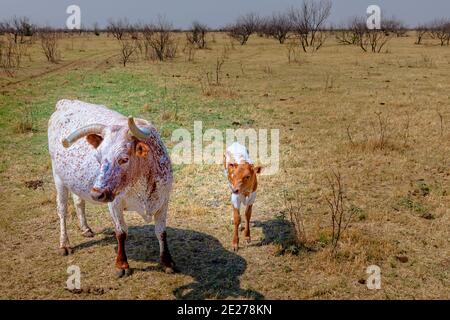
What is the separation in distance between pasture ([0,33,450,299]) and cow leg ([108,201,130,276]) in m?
0.18

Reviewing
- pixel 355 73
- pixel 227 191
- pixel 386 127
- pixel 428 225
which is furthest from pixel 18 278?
pixel 355 73

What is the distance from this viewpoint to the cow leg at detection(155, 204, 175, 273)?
5504 millimetres

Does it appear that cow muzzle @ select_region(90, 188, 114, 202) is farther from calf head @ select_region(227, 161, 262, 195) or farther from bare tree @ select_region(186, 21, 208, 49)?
bare tree @ select_region(186, 21, 208, 49)

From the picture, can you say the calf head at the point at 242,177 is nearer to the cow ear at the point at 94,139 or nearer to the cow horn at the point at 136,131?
the cow horn at the point at 136,131

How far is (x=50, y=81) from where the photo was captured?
1991 cm

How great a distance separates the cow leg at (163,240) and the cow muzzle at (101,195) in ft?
3.78

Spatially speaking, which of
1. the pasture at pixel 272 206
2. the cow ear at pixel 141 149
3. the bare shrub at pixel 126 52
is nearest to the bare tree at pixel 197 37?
the bare shrub at pixel 126 52

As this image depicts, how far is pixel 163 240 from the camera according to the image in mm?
5617

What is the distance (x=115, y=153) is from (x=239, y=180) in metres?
1.88

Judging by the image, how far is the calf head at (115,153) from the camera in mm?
4395

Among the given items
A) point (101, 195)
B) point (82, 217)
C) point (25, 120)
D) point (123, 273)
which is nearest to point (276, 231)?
point (123, 273)

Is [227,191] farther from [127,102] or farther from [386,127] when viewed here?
[127,102]

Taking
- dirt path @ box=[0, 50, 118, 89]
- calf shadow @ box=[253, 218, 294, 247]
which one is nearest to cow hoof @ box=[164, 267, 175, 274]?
calf shadow @ box=[253, 218, 294, 247]

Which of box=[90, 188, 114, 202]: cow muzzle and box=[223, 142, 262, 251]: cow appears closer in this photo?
box=[90, 188, 114, 202]: cow muzzle
